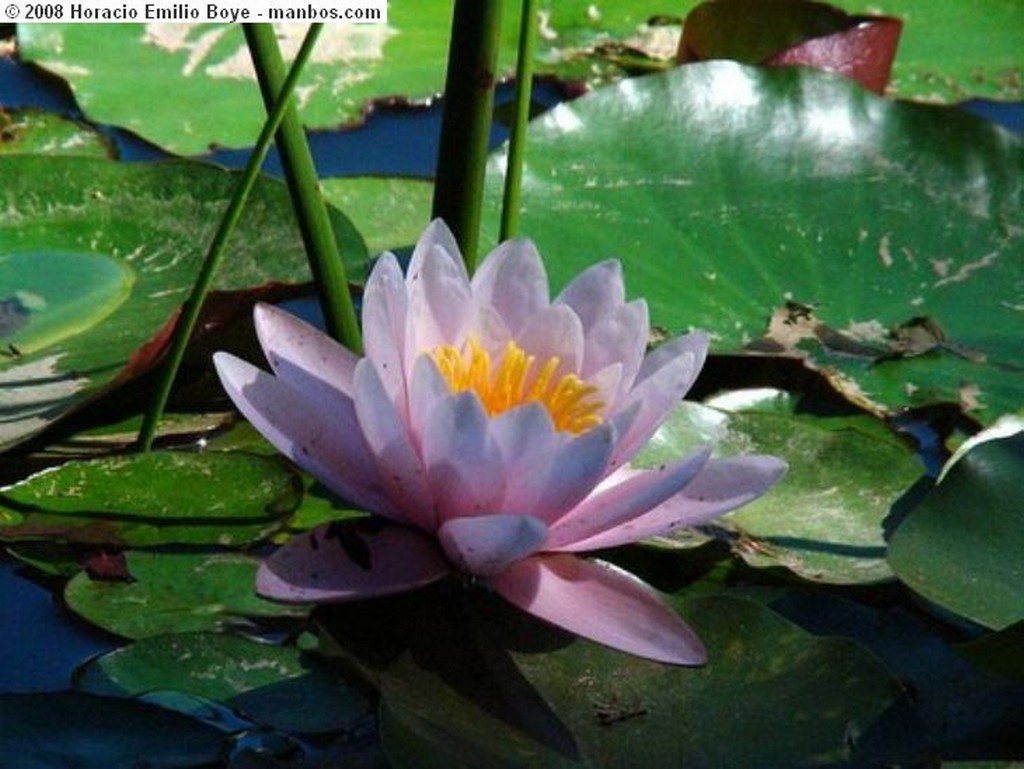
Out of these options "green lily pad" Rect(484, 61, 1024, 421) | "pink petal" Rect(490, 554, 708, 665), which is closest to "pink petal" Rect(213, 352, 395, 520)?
"pink petal" Rect(490, 554, 708, 665)

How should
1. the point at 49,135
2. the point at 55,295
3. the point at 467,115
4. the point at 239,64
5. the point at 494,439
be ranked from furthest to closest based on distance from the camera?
the point at 239,64 → the point at 49,135 → the point at 55,295 → the point at 467,115 → the point at 494,439

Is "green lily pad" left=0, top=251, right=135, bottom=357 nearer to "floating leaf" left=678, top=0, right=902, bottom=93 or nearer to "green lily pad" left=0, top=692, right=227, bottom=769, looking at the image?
"green lily pad" left=0, top=692, right=227, bottom=769

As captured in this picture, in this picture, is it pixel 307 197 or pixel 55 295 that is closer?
pixel 307 197

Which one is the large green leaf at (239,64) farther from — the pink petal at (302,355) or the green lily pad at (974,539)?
the green lily pad at (974,539)

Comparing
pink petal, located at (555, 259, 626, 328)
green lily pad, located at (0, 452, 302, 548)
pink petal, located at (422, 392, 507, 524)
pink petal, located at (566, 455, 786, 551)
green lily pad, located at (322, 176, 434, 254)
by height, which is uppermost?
pink petal, located at (555, 259, 626, 328)

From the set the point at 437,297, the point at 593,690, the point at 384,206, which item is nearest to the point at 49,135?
the point at 384,206

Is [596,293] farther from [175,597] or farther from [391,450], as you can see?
[175,597]
